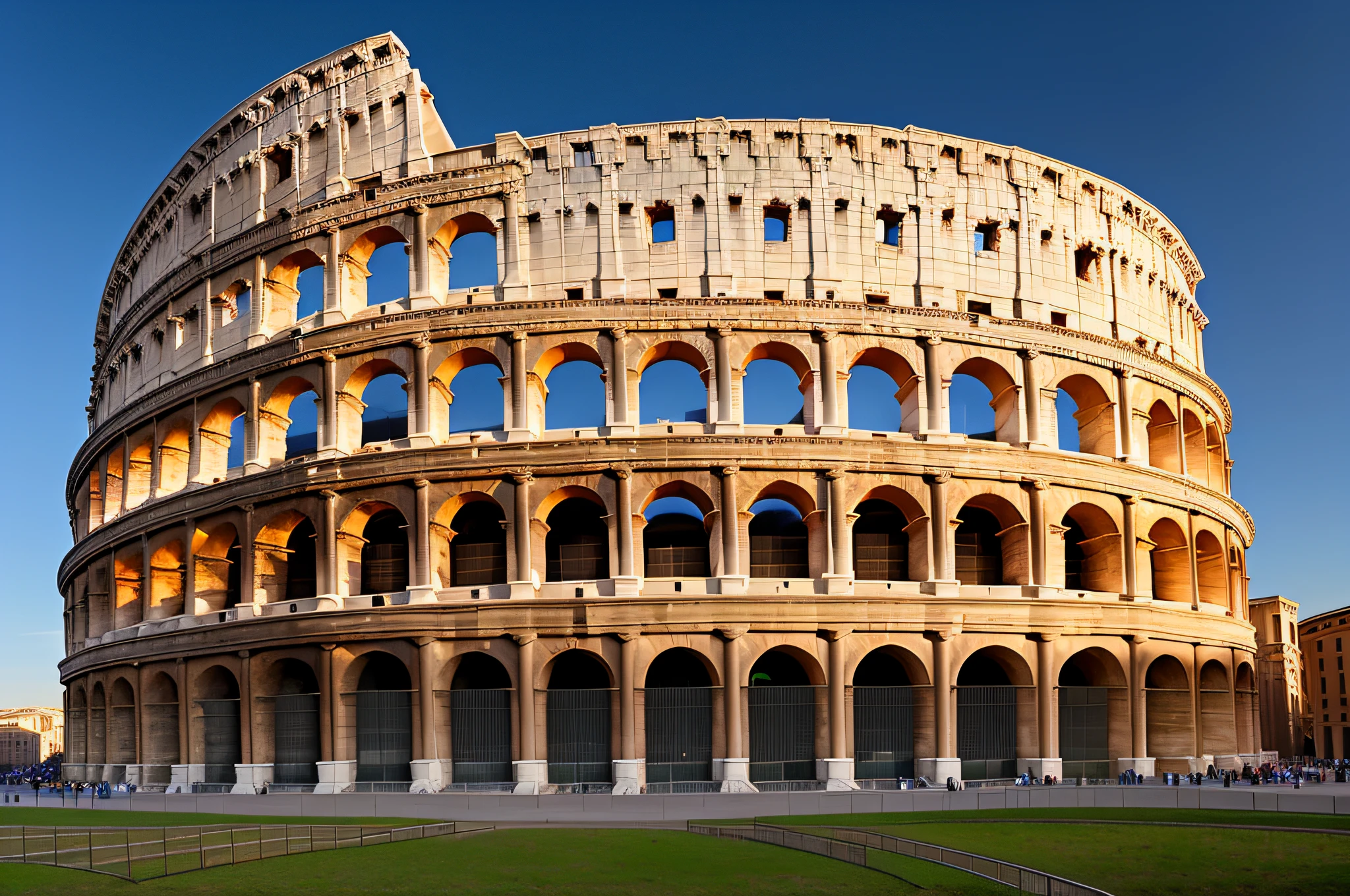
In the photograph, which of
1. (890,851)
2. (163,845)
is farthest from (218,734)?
(890,851)

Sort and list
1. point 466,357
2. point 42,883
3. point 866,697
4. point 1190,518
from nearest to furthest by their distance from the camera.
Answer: point 42,883
point 866,697
point 466,357
point 1190,518

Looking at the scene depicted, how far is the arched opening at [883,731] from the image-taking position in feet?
111

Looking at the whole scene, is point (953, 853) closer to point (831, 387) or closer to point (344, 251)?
point (831, 387)

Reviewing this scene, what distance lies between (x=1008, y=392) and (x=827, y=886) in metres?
23.5

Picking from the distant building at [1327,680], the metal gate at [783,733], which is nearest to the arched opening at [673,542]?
the metal gate at [783,733]

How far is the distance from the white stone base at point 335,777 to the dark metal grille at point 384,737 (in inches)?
19.7

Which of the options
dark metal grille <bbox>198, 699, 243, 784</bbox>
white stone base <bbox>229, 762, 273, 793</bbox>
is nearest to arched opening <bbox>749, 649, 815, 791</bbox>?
white stone base <bbox>229, 762, 273, 793</bbox>

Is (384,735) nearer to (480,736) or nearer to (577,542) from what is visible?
(480,736)

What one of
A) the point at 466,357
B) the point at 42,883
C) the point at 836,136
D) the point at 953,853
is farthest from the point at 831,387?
the point at 42,883

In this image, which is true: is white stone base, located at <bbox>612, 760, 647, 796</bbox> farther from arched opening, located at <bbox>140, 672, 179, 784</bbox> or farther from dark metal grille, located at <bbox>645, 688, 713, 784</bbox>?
arched opening, located at <bbox>140, 672, 179, 784</bbox>

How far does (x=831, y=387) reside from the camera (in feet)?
116

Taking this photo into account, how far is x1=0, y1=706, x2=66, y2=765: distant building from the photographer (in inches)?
6068

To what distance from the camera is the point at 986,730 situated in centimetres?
3469

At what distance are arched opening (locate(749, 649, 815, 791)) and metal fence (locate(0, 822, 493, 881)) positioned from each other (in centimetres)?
1342
